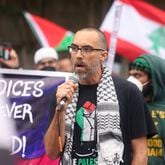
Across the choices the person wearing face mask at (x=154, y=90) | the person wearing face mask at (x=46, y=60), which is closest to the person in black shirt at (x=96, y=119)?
the person wearing face mask at (x=154, y=90)

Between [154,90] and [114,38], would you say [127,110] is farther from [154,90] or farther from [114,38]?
[114,38]

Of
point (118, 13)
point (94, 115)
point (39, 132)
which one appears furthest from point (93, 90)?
point (118, 13)

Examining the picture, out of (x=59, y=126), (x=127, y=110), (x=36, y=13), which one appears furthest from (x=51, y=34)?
(x=36, y=13)

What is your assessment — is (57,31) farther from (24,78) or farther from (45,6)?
(45,6)

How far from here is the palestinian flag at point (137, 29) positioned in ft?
24.3

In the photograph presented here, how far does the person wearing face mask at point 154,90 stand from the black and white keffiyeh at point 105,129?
960 millimetres

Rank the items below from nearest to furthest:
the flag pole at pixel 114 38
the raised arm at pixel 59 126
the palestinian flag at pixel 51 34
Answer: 1. the raised arm at pixel 59 126
2. the flag pole at pixel 114 38
3. the palestinian flag at pixel 51 34

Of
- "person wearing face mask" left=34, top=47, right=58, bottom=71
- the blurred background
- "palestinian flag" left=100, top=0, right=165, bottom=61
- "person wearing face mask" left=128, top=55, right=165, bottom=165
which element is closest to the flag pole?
"palestinian flag" left=100, top=0, right=165, bottom=61

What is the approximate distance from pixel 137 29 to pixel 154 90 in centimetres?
271

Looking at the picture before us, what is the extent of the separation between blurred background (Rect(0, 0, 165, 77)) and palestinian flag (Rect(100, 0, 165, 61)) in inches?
195

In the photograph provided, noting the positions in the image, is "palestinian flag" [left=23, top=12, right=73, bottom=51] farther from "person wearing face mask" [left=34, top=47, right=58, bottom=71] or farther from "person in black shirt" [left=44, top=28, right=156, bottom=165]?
"person in black shirt" [left=44, top=28, right=156, bottom=165]

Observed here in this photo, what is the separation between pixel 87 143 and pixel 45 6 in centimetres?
928

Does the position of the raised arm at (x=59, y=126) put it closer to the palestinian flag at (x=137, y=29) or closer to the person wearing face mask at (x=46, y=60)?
the person wearing face mask at (x=46, y=60)

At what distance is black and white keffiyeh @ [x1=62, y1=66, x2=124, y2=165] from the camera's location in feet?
12.8
